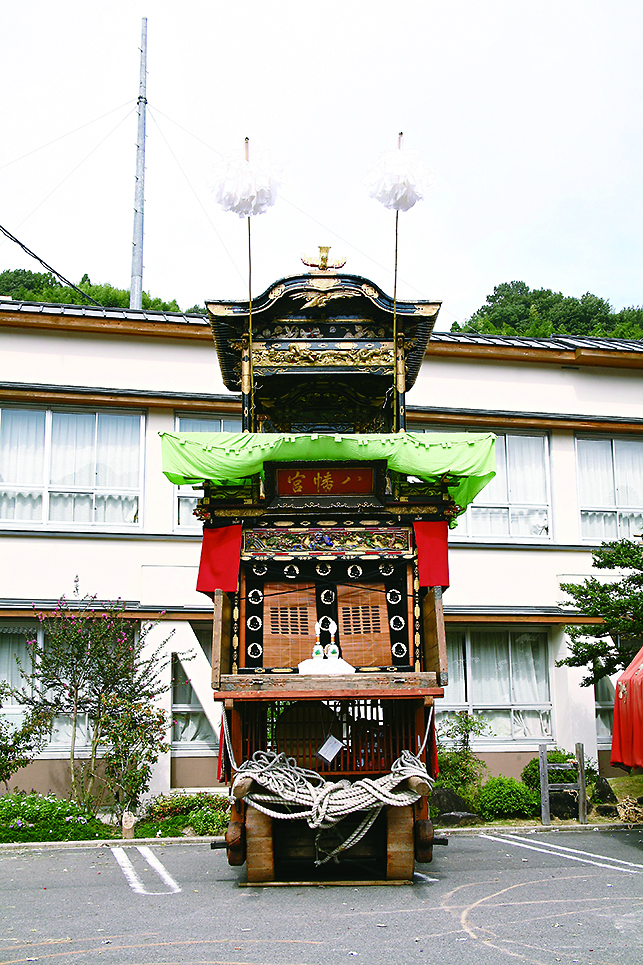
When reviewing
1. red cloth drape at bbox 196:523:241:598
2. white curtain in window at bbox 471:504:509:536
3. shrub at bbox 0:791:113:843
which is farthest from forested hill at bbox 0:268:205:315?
red cloth drape at bbox 196:523:241:598

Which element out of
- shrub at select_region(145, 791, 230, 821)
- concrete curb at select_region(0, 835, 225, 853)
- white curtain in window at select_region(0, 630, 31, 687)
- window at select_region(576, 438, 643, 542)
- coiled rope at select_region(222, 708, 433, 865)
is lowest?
concrete curb at select_region(0, 835, 225, 853)

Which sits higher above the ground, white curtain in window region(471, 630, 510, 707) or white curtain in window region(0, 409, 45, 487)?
white curtain in window region(0, 409, 45, 487)

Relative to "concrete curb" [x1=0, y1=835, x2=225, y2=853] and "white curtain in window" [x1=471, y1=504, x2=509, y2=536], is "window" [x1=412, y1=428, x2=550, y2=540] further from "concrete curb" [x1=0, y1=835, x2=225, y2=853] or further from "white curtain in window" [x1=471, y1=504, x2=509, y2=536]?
"concrete curb" [x1=0, y1=835, x2=225, y2=853]

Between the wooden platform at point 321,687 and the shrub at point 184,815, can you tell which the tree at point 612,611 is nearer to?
the shrub at point 184,815

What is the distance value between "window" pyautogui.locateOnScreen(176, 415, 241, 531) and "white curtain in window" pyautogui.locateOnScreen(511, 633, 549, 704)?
6345 millimetres

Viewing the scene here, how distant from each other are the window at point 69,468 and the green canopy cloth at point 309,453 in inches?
280

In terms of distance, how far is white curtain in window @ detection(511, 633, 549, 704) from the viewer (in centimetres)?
1714

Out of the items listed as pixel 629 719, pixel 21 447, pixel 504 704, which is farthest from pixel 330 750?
pixel 21 447

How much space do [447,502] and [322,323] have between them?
8.53ft

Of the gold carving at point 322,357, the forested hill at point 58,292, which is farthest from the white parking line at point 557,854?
the forested hill at point 58,292

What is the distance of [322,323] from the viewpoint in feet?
35.7

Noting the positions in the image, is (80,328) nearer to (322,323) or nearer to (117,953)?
(322,323)

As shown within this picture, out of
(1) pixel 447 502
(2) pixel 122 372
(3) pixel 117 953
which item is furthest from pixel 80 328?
(3) pixel 117 953

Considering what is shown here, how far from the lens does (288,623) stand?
1025 centimetres
